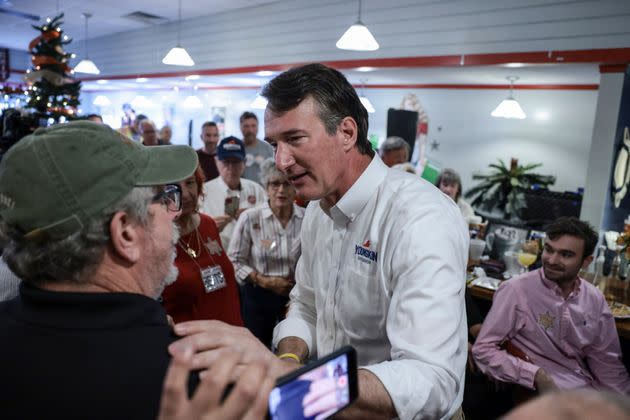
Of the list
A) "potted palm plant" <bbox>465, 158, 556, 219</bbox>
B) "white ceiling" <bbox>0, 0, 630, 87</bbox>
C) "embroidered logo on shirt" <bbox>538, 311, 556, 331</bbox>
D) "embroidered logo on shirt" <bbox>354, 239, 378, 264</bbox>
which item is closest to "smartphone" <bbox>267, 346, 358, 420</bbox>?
"embroidered logo on shirt" <bbox>354, 239, 378, 264</bbox>

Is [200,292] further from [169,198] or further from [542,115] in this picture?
[542,115]

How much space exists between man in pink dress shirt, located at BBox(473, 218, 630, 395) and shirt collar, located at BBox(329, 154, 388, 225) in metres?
1.57

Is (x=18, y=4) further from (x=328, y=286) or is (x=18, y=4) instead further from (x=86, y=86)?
(x=328, y=286)

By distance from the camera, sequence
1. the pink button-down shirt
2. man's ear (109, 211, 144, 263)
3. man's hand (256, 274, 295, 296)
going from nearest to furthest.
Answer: man's ear (109, 211, 144, 263) < the pink button-down shirt < man's hand (256, 274, 295, 296)

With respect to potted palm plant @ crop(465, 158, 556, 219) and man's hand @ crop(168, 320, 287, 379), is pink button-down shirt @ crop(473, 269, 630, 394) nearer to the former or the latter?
man's hand @ crop(168, 320, 287, 379)

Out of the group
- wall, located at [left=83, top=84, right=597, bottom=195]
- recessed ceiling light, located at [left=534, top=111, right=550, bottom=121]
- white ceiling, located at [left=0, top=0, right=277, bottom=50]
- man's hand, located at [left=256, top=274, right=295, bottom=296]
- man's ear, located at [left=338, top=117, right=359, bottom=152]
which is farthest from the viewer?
recessed ceiling light, located at [left=534, top=111, right=550, bottom=121]

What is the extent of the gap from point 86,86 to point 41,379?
710 inches

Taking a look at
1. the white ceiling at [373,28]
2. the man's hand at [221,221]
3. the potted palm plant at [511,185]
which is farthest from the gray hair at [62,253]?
the potted palm plant at [511,185]

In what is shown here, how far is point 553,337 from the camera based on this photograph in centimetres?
243

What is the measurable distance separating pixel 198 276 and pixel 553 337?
1.97 m

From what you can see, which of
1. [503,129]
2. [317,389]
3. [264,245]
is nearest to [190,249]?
[264,245]

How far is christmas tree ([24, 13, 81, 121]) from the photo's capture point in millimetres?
5270

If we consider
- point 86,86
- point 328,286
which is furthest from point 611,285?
point 86,86

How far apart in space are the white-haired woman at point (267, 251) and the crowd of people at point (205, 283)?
1007 mm
